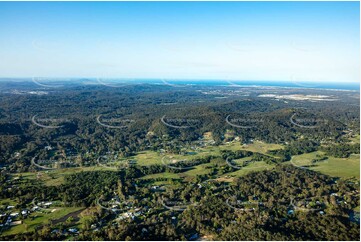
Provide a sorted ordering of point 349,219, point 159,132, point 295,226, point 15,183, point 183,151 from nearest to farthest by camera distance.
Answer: point 295,226 → point 349,219 → point 15,183 → point 183,151 → point 159,132

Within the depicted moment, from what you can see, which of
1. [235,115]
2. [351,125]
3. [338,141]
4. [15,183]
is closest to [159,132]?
[235,115]

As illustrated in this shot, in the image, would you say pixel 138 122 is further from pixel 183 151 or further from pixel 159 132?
pixel 183 151

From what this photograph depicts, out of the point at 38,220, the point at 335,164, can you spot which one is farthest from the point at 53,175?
the point at 335,164

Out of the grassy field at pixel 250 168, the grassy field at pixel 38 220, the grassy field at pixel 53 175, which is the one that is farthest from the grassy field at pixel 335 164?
the grassy field at pixel 38 220

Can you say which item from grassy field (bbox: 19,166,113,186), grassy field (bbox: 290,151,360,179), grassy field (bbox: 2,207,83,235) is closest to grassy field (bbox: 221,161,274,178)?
grassy field (bbox: 290,151,360,179)

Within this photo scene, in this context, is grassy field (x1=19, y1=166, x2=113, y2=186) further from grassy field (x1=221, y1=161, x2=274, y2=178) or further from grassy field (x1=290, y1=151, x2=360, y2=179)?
grassy field (x1=290, y1=151, x2=360, y2=179)

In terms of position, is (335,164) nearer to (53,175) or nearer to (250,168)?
(250,168)

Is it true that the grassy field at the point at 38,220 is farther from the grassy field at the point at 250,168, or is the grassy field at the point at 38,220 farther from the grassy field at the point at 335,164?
the grassy field at the point at 335,164
